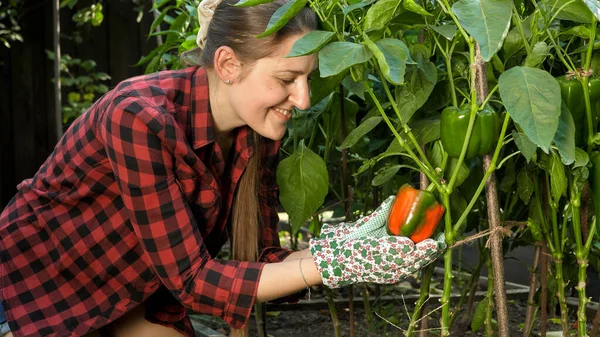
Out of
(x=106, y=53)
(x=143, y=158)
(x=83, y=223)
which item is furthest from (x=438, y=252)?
(x=106, y=53)

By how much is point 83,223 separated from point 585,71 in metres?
1.05

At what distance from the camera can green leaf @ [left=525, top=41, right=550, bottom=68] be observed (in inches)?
51.4

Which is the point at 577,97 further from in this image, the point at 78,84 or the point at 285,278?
the point at 78,84

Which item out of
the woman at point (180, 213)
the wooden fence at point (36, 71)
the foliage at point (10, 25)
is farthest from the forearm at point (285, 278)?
the wooden fence at point (36, 71)

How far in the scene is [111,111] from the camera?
1611mm

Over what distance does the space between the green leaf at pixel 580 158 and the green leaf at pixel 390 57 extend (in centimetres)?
34

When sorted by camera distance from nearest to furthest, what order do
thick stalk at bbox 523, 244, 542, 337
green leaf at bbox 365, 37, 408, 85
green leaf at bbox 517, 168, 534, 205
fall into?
green leaf at bbox 365, 37, 408, 85
green leaf at bbox 517, 168, 534, 205
thick stalk at bbox 523, 244, 542, 337

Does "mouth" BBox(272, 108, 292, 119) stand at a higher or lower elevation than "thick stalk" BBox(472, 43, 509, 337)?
higher

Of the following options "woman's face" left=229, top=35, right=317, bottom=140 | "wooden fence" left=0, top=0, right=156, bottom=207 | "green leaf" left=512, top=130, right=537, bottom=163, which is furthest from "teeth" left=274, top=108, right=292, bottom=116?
"wooden fence" left=0, top=0, right=156, bottom=207

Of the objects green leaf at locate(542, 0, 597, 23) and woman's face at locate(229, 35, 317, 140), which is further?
woman's face at locate(229, 35, 317, 140)

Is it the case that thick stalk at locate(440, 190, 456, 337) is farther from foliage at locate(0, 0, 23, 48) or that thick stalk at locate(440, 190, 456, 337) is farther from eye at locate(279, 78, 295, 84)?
foliage at locate(0, 0, 23, 48)

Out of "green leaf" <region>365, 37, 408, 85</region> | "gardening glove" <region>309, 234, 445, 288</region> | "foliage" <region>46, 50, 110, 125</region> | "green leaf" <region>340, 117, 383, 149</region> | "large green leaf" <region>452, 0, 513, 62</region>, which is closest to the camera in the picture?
"large green leaf" <region>452, 0, 513, 62</region>

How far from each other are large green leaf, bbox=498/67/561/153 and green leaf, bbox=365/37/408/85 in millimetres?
150

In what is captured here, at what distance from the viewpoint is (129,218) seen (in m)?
1.74
